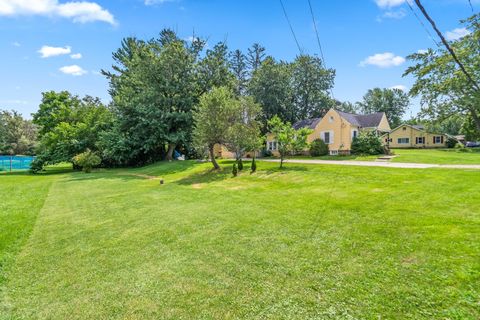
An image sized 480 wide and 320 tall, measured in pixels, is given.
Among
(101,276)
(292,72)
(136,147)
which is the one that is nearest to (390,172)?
(101,276)

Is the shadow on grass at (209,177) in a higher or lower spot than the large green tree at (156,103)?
lower

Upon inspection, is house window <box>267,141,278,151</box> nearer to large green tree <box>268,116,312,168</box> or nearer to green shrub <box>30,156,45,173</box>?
large green tree <box>268,116,312,168</box>

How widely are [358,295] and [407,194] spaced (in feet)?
19.9

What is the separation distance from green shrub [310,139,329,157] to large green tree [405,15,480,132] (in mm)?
8573

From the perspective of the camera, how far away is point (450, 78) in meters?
13.1

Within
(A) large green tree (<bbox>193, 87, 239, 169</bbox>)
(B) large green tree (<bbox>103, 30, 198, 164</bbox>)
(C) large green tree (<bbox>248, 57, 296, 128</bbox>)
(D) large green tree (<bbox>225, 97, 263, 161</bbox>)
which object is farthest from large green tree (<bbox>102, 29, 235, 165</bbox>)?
(D) large green tree (<bbox>225, 97, 263, 161</bbox>)

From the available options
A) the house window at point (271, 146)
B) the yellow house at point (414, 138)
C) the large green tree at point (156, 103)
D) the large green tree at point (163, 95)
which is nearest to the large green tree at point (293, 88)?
the house window at point (271, 146)

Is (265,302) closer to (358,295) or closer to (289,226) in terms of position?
(358,295)

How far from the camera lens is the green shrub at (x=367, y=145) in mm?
22797

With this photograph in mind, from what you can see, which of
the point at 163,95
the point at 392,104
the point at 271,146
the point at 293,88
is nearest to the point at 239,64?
the point at 293,88

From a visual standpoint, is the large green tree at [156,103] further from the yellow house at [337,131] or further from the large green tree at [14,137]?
the large green tree at [14,137]

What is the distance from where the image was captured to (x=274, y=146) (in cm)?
3072

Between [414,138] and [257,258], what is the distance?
4106 centimetres

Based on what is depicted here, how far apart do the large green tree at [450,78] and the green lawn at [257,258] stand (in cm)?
372
